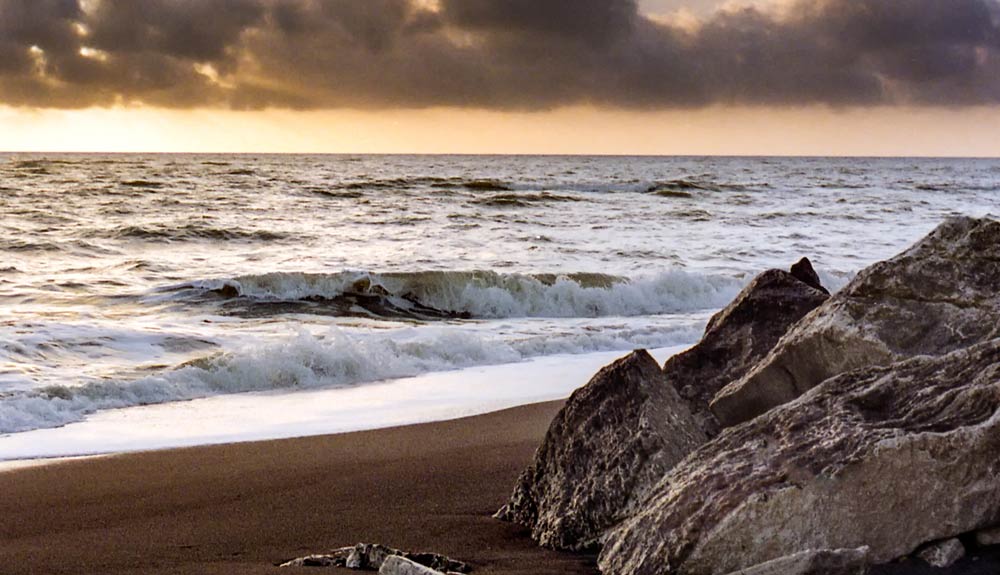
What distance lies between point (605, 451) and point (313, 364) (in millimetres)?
5890

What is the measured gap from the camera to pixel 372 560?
143 inches

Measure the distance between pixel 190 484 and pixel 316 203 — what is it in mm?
29557

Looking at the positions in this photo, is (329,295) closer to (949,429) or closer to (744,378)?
(744,378)

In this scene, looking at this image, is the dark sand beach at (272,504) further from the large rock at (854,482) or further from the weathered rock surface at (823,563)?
the weathered rock surface at (823,563)

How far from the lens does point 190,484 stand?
5418 millimetres

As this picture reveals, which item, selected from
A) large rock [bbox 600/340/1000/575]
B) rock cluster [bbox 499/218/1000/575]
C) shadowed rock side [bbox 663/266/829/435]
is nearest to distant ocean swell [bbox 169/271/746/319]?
shadowed rock side [bbox 663/266/829/435]

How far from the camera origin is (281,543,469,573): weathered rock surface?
3.62 metres

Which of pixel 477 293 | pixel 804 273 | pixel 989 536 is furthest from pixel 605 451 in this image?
pixel 477 293

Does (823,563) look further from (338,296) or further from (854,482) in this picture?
(338,296)

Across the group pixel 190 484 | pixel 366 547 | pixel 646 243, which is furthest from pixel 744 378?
pixel 646 243

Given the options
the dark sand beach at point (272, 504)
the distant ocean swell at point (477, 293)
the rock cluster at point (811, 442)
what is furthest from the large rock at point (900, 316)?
the distant ocean swell at point (477, 293)

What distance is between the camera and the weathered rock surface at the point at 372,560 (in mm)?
3615

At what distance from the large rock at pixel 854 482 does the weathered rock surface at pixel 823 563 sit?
0.40 ft

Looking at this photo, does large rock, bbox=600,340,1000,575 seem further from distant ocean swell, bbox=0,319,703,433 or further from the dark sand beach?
distant ocean swell, bbox=0,319,703,433
